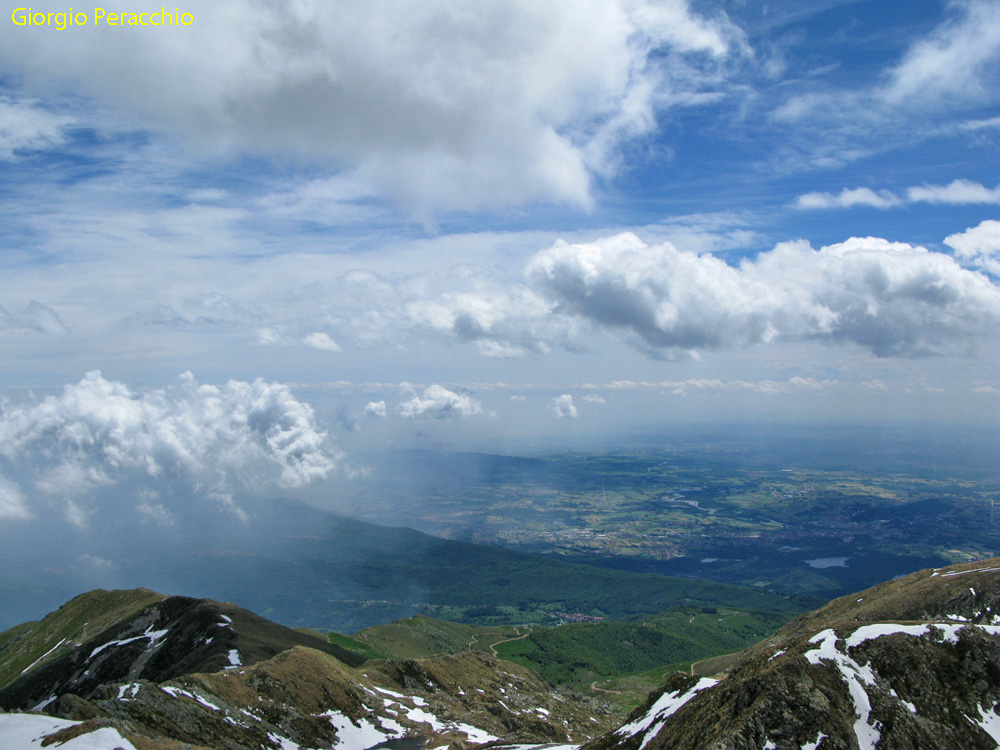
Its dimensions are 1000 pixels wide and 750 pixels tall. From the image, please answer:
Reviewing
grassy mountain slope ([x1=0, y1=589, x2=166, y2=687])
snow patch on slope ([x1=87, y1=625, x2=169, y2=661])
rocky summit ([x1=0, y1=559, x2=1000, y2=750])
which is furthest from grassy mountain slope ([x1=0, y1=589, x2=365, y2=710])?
grassy mountain slope ([x1=0, y1=589, x2=166, y2=687])

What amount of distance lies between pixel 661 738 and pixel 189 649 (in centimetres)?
9259

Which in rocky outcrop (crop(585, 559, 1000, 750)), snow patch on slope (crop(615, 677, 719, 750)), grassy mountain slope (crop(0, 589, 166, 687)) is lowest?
grassy mountain slope (crop(0, 589, 166, 687))

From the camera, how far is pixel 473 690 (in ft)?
374

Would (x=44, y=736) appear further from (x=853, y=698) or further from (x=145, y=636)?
(x=145, y=636)

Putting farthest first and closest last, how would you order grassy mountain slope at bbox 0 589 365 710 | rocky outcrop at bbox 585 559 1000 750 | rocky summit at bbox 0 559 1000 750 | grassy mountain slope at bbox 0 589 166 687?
grassy mountain slope at bbox 0 589 166 687, grassy mountain slope at bbox 0 589 365 710, rocky summit at bbox 0 559 1000 750, rocky outcrop at bbox 585 559 1000 750

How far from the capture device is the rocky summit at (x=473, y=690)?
43.1 m

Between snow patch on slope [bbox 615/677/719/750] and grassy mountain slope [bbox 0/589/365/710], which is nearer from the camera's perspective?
snow patch on slope [bbox 615/677/719/750]

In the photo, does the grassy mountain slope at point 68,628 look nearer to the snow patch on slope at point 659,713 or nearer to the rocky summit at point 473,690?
the rocky summit at point 473,690

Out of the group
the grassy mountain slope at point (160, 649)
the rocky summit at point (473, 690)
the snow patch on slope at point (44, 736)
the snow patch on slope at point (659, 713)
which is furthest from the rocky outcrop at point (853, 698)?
the grassy mountain slope at point (160, 649)

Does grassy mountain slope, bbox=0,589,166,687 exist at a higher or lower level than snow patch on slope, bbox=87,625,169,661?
lower

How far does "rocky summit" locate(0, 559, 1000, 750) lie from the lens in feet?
141

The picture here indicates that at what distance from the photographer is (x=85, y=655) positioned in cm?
10769

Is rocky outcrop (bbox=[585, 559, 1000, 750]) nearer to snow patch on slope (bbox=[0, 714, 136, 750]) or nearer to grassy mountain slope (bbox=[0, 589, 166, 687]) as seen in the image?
snow patch on slope (bbox=[0, 714, 136, 750])

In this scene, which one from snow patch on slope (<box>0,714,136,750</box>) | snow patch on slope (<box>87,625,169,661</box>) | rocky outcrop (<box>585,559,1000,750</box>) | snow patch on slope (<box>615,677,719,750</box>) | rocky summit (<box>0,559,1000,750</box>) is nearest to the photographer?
rocky outcrop (<box>585,559,1000,750</box>)
